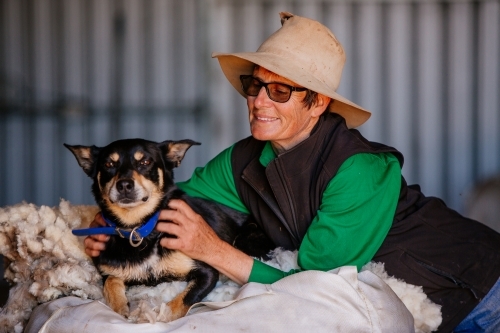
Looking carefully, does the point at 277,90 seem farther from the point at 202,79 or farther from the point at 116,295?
the point at 202,79

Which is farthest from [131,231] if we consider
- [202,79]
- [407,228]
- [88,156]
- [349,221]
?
[202,79]

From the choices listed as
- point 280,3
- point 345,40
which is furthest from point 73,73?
point 345,40

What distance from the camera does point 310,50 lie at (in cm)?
307

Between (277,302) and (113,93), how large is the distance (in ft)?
16.8

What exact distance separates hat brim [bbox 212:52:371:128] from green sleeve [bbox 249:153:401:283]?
31 cm

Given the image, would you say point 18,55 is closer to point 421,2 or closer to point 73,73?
point 73,73

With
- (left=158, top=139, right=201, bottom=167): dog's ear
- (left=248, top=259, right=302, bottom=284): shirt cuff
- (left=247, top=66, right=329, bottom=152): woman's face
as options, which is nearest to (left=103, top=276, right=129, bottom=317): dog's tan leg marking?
(left=248, top=259, right=302, bottom=284): shirt cuff

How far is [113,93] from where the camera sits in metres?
7.31

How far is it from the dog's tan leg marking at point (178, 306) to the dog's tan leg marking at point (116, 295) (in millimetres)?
177

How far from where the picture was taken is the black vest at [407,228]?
2932mm

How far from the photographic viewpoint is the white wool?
285 centimetres

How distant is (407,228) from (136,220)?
1.16m

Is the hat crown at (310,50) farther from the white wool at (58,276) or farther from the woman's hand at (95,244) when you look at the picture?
the woman's hand at (95,244)

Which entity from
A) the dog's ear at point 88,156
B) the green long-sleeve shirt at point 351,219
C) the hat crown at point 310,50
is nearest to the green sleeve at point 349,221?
the green long-sleeve shirt at point 351,219
